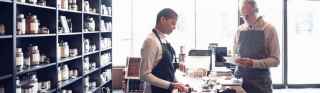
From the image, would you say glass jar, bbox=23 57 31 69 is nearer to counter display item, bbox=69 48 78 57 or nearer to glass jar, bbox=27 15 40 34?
glass jar, bbox=27 15 40 34

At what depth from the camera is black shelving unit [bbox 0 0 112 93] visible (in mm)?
3145

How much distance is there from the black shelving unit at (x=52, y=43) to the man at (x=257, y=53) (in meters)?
1.87

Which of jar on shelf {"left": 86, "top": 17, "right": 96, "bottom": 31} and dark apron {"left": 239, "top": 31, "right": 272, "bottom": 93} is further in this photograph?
jar on shelf {"left": 86, "top": 17, "right": 96, "bottom": 31}

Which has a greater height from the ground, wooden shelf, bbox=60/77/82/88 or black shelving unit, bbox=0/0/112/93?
black shelving unit, bbox=0/0/112/93

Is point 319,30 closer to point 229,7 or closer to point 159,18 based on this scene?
point 229,7

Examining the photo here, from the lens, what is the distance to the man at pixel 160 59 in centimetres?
300

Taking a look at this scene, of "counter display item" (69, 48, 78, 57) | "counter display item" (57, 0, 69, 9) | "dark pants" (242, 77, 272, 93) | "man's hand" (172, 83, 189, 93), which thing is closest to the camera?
"man's hand" (172, 83, 189, 93)

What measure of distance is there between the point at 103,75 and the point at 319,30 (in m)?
5.17

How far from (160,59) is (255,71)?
36.4 inches

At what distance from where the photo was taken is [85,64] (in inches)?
223

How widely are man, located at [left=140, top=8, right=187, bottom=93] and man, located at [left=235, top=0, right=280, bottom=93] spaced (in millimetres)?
708

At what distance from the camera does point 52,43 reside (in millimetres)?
4230

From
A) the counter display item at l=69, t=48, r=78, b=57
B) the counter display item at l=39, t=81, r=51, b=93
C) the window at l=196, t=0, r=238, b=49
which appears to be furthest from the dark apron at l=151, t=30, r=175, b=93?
the window at l=196, t=0, r=238, b=49

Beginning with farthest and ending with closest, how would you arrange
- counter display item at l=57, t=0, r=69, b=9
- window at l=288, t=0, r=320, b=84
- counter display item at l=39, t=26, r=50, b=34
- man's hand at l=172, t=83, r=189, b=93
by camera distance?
window at l=288, t=0, r=320, b=84, counter display item at l=57, t=0, r=69, b=9, counter display item at l=39, t=26, r=50, b=34, man's hand at l=172, t=83, r=189, b=93
